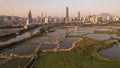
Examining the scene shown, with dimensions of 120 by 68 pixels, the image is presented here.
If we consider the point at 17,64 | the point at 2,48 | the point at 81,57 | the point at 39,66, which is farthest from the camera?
the point at 2,48

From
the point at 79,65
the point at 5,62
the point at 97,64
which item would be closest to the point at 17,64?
the point at 5,62

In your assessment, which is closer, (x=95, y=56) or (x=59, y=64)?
(x=59, y=64)

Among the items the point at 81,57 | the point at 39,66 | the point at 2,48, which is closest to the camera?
the point at 39,66

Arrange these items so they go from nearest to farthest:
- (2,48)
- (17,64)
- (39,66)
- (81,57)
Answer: (39,66)
(17,64)
(81,57)
(2,48)

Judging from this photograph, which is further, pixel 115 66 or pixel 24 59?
pixel 24 59

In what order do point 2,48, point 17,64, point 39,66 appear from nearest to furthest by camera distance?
point 39,66, point 17,64, point 2,48

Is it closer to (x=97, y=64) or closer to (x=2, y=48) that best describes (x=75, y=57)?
(x=97, y=64)

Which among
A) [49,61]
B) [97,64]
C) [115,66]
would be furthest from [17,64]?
[115,66]

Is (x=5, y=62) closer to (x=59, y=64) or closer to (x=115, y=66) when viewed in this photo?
(x=59, y=64)
